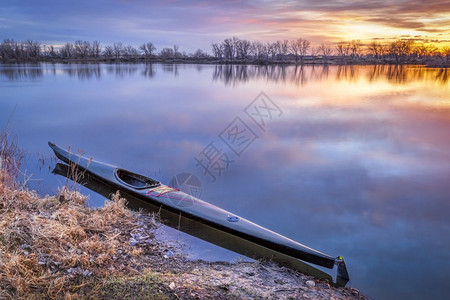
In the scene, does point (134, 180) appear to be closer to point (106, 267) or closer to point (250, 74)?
point (106, 267)

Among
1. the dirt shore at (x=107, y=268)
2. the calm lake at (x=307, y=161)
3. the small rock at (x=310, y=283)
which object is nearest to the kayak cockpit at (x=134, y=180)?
the calm lake at (x=307, y=161)

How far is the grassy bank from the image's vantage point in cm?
284

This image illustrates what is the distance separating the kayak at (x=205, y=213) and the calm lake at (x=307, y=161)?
1.32ft

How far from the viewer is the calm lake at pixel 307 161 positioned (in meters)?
4.46

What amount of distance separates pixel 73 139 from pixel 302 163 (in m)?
6.96

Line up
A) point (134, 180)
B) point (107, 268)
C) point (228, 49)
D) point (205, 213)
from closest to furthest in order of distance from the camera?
1. point (107, 268)
2. point (205, 213)
3. point (134, 180)
4. point (228, 49)

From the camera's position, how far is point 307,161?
25.8 ft

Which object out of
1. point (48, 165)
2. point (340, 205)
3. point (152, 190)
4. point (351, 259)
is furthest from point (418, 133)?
point (48, 165)

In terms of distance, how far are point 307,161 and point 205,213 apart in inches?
154

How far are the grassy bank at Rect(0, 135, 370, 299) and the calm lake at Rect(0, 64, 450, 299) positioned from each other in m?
A: 0.66

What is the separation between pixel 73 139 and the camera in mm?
9953

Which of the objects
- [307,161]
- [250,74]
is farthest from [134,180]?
[250,74]

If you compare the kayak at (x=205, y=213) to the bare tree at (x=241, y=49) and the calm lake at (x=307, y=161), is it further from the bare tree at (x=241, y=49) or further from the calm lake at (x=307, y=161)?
the bare tree at (x=241, y=49)

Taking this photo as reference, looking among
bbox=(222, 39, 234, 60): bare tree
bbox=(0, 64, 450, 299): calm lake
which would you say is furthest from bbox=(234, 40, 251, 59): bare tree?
bbox=(0, 64, 450, 299): calm lake
